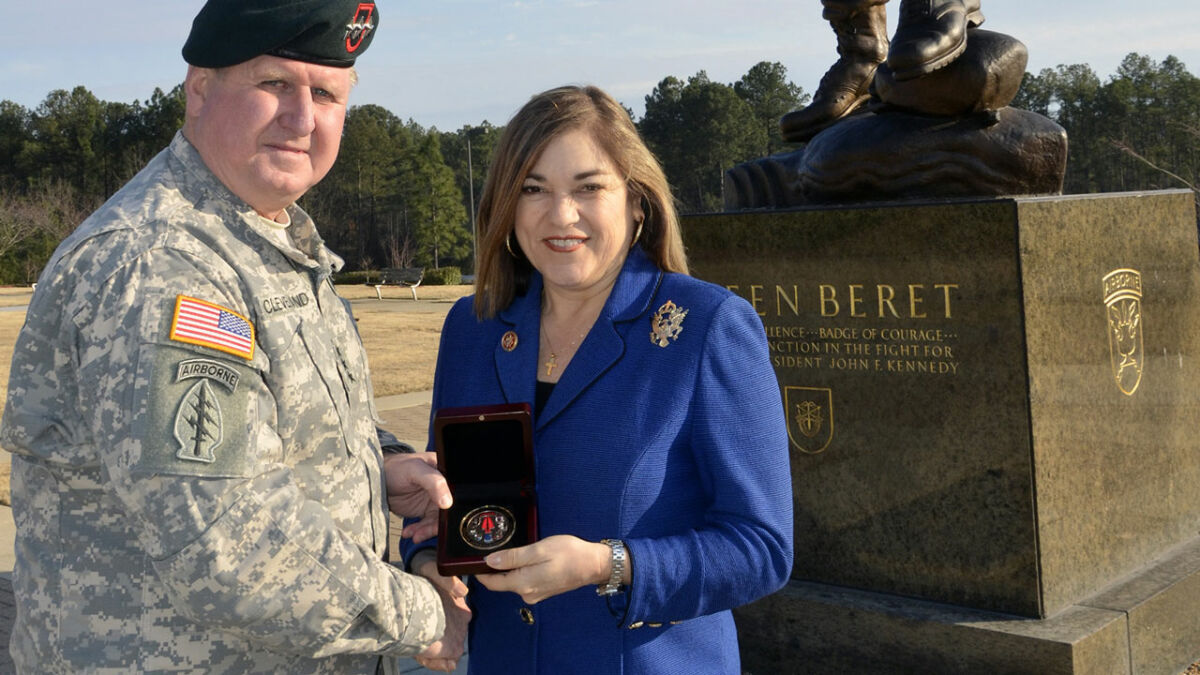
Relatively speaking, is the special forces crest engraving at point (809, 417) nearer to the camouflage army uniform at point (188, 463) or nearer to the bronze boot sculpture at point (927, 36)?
the bronze boot sculpture at point (927, 36)

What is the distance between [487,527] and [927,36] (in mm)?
3269

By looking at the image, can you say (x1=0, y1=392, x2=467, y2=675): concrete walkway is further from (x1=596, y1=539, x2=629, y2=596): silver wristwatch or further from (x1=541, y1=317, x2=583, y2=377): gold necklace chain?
(x1=596, y1=539, x2=629, y2=596): silver wristwatch

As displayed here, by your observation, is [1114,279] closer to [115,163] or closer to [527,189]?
[527,189]

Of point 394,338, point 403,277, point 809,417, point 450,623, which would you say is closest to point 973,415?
point 809,417

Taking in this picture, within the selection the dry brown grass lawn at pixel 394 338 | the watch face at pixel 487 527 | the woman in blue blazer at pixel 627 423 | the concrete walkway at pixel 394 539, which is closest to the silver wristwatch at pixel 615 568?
the woman in blue blazer at pixel 627 423

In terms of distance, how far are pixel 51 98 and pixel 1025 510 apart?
2760 inches

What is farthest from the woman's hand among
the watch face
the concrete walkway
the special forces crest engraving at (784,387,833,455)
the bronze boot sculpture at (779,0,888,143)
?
the bronze boot sculpture at (779,0,888,143)

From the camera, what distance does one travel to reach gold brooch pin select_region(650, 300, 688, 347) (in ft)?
7.09

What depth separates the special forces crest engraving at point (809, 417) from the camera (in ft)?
14.4

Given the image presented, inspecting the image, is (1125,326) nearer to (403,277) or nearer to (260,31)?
(260,31)

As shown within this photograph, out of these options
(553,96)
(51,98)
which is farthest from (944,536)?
(51,98)

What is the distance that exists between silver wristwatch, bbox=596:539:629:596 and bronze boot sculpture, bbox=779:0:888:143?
394cm

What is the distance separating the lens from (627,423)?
7.00ft

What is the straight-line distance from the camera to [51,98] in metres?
64.4
